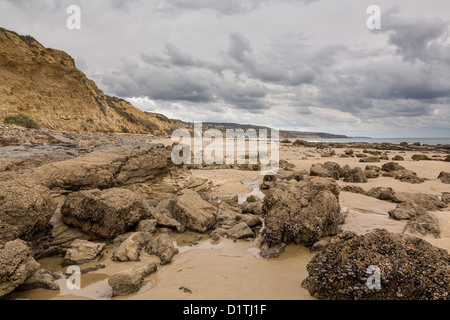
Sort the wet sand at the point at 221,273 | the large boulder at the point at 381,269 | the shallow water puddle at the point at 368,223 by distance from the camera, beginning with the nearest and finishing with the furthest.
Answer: the large boulder at the point at 381,269 < the wet sand at the point at 221,273 < the shallow water puddle at the point at 368,223

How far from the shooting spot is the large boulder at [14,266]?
3.62 metres

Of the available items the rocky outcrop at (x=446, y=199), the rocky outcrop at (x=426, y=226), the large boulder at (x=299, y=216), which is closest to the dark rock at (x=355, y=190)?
the rocky outcrop at (x=446, y=199)

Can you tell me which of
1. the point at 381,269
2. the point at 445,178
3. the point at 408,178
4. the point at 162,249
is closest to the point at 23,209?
the point at 162,249

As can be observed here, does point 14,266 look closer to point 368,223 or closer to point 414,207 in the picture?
point 368,223

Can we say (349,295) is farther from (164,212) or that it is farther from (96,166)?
(96,166)

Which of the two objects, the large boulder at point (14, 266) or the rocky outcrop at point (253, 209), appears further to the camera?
the rocky outcrop at point (253, 209)

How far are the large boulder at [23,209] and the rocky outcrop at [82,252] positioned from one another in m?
0.93

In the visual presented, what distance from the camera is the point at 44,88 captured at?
105ft

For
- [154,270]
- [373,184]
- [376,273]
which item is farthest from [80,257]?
[373,184]

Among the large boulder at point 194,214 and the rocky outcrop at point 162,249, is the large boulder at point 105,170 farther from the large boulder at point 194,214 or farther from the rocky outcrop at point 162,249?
the rocky outcrop at point 162,249

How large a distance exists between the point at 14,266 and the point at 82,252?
1486 mm

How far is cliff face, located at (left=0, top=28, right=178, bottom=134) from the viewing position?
92.4 ft

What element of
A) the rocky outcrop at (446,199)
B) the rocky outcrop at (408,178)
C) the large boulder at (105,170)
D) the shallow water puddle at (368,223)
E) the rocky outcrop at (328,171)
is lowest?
the shallow water puddle at (368,223)
